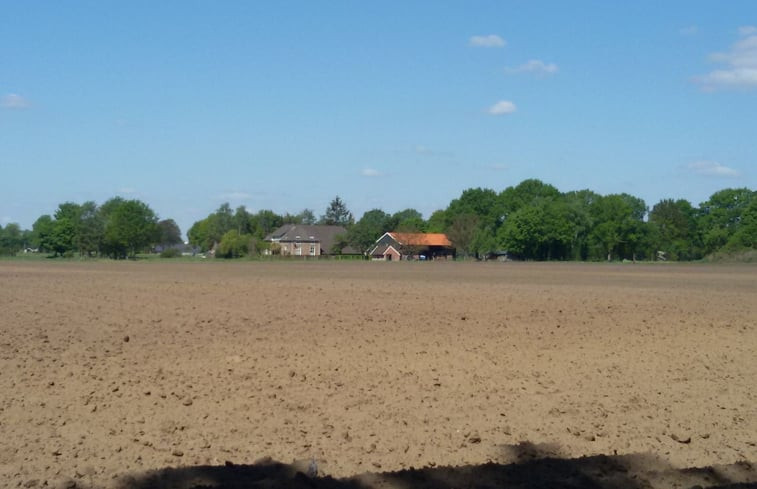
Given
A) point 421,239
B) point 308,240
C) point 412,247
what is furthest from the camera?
point 308,240

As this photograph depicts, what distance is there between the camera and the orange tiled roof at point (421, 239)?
5782 inches

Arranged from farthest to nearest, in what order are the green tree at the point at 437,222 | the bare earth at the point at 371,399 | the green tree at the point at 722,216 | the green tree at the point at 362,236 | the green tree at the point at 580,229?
1. the green tree at the point at 437,222
2. the green tree at the point at 362,236
3. the green tree at the point at 722,216
4. the green tree at the point at 580,229
5. the bare earth at the point at 371,399

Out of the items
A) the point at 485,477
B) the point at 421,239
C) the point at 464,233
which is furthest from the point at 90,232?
the point at 485,477

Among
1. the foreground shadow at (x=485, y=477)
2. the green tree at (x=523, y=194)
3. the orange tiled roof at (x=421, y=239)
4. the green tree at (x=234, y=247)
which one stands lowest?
the foreground shadow at (x=485, y=477)

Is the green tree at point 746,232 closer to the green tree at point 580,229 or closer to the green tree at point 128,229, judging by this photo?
the green tree at point 580,229

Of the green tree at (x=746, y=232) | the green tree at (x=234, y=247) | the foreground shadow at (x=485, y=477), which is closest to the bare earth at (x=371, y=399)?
the foreground shadow at (x=485, y=477)

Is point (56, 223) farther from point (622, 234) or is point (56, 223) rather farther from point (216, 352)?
point (216, 352)

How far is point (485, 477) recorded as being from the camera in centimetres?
959

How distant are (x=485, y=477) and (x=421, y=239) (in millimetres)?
141718

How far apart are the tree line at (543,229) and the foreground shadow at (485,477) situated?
380 feet

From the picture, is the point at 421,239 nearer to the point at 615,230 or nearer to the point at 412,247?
the point at 412,247

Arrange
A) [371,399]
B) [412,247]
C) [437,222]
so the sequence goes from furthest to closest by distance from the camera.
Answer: [437,222] < [412,247] < [371,399]

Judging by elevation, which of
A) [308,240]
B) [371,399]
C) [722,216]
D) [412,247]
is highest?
[722,216]

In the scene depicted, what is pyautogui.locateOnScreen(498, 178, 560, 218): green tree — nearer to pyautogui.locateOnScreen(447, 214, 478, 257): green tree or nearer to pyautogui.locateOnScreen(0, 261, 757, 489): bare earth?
pyautogui.locateOnScreen(447, 214, 478, 257): green tree
